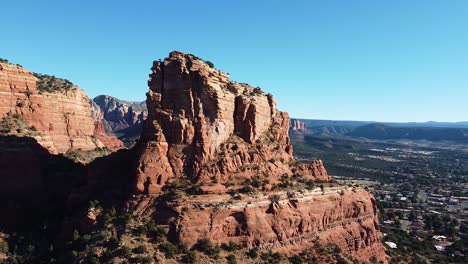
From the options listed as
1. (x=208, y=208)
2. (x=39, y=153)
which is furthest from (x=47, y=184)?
(x=208, y=208)

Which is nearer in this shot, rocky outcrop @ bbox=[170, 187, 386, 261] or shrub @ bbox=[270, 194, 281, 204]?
rocky outcrop @ bbox=[170, 187, 386, 261]

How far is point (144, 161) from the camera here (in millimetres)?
53000

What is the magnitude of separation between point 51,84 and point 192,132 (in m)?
38.6

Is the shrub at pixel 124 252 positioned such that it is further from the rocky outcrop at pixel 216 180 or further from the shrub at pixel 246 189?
the shrub at pixel 246 189

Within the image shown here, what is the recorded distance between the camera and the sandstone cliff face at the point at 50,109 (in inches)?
2696

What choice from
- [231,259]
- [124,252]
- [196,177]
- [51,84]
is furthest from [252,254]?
[51,84]

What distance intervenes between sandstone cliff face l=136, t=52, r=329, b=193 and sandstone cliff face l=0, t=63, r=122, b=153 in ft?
81.9

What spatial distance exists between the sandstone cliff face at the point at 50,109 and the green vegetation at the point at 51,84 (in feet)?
2.42

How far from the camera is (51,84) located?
79.3 metres

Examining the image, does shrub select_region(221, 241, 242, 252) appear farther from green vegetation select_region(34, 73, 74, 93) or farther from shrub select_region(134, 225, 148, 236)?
green vegetation select_region(34, 73, 74, 93)

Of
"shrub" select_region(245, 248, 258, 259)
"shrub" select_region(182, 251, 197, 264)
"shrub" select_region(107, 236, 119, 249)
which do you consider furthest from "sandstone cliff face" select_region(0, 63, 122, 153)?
"shrub" select_region(245, 248, 258, 259)

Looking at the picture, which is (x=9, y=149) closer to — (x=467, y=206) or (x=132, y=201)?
(x=132, y=201)

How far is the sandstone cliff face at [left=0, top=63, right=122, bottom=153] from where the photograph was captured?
6847 cm

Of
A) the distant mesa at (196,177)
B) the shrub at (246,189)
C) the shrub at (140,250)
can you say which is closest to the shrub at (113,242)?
the shrub at (140,250)
